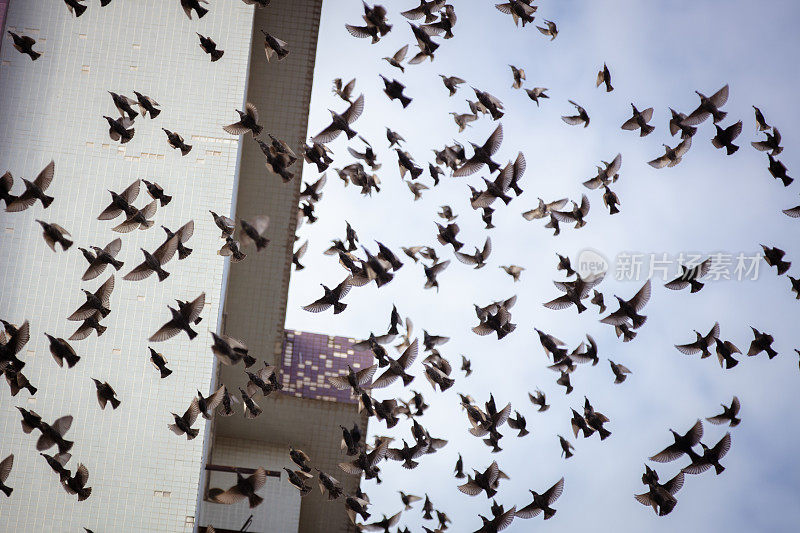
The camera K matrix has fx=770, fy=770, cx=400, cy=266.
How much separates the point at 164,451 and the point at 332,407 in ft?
10.1

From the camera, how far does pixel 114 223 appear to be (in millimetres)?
7973

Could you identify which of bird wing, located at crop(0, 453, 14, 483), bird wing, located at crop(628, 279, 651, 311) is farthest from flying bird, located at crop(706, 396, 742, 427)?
bird wing, located at crop(0, 453, 14, 483)

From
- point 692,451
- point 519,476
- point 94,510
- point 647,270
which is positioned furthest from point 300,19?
point 519,476

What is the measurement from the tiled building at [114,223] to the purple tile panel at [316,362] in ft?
8.29

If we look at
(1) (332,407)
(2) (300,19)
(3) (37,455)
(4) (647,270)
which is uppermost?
(2) (300,19)

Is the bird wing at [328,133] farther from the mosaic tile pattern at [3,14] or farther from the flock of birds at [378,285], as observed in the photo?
the mosaic tile pattern at [3,14]

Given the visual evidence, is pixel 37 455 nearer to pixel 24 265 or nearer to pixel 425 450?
pixel 24 265

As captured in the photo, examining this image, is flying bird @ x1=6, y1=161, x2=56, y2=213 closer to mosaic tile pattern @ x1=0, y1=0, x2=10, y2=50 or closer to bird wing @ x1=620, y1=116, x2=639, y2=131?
mosaic tile pattern @ x1=0, y1=0, x2=10, y2=50

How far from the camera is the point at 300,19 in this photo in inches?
357

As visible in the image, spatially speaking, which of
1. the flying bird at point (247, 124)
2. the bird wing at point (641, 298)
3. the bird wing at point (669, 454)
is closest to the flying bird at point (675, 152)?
the bird wing at point (641, 298)

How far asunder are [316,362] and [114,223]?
13.6 ft

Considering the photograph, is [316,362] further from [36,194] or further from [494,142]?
[36,194]

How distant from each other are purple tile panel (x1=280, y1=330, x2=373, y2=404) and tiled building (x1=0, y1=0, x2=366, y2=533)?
2.53 metres

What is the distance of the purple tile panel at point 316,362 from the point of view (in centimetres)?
1066
